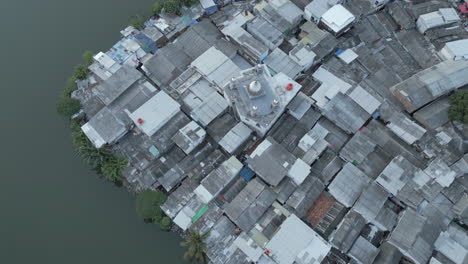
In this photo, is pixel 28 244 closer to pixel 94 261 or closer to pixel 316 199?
pixel 94 261

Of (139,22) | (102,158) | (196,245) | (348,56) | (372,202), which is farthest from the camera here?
(139,22)

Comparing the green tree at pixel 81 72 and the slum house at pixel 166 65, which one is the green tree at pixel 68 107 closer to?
the green tree at pixel 81 72

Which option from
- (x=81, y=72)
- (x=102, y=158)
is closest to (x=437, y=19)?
(x=102, y=158)

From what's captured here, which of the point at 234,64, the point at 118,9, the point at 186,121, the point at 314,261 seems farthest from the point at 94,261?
the point at 118,9

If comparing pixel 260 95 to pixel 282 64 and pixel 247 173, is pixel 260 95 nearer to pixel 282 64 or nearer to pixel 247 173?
pixel 282 64

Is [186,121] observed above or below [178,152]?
above

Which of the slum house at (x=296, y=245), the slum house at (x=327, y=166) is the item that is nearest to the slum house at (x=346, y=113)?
the slum house at (x=327, y=166)
